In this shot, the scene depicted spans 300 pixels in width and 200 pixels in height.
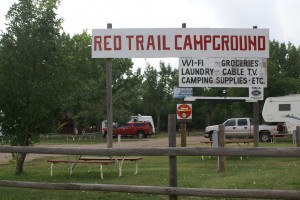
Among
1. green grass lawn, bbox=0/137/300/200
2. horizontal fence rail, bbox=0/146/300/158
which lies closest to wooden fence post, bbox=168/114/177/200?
horizontal fence rail, bbox=0/146/300/158

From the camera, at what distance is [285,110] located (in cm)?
3066

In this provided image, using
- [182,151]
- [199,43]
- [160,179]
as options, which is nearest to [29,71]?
[160,179]

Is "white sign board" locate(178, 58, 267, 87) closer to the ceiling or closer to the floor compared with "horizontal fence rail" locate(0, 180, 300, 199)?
closer to the ceiling

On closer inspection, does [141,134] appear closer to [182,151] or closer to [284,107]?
[284,107]

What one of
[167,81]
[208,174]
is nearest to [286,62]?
[167,81]

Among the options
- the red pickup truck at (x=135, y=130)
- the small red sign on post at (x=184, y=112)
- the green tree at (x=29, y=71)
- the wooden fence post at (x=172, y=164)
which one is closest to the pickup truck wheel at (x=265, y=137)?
the red pickup truck at (x=135, y=130)

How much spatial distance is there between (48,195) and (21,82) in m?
4.71

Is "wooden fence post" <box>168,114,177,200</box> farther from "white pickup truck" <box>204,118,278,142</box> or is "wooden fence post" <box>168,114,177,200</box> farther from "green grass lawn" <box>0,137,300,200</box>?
"white pickup truck" <box>204,118,278,142</box>

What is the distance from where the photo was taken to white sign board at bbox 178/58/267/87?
38.7 ft

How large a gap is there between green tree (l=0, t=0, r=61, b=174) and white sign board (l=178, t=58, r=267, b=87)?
377cm

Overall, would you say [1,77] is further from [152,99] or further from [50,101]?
[152,99]

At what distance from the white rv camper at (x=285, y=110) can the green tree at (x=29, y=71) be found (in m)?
19.9

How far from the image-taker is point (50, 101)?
1343 cm

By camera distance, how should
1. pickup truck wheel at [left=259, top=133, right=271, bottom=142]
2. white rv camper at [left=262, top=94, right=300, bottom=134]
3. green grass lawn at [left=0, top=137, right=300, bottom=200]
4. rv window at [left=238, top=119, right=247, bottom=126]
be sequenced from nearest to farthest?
green grass lawn at [left=0, top=137, right=300, bottom=200] → white rv camper at [left=262, top=94, right=300, bottom=134] → pickup truck wheel at [left=259, top=133, right=271, bottom=142] → rv window at [left=238, top=119, right=247, bottom=126]
